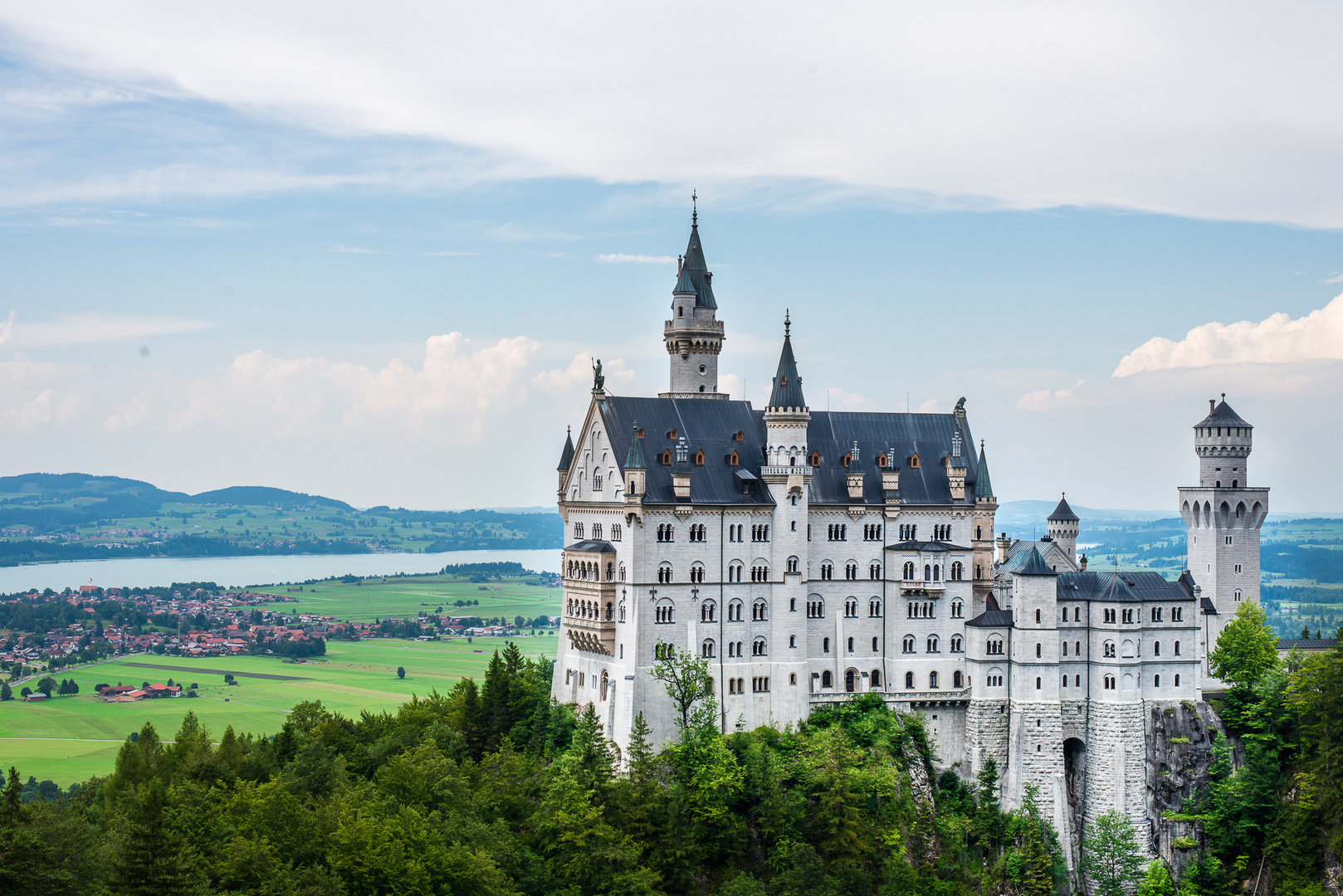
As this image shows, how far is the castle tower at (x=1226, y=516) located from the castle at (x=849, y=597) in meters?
9.90

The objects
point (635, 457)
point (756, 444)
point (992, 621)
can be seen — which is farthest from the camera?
point (992, 621)

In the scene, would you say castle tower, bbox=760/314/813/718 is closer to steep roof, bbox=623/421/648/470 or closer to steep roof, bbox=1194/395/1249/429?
steep roof, bbox=623/421/648/470

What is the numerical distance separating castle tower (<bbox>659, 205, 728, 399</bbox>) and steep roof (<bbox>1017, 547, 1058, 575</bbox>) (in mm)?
25459

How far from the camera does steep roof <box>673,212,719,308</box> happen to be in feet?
356

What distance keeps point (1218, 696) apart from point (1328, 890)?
15.4m

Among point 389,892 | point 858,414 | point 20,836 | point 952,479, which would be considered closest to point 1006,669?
point 952,479

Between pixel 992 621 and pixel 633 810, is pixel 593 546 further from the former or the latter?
pixel 992 621

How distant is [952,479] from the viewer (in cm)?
10344

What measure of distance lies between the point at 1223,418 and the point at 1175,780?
3143 cm

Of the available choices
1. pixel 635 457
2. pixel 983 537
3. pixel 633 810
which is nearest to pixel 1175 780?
pixel 983 537

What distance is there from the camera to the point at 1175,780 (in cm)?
10131

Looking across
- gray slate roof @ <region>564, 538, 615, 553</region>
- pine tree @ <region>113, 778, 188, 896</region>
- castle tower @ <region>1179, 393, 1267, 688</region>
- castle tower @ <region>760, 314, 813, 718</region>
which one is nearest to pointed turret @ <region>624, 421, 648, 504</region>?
gray slate roof @ <region>564, 538, 615, 553</region>

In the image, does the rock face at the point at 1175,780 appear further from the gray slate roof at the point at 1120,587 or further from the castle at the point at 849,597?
the gray slate roof at the point at 1120,587

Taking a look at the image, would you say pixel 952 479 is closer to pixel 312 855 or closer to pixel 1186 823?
pixel 1186 823
